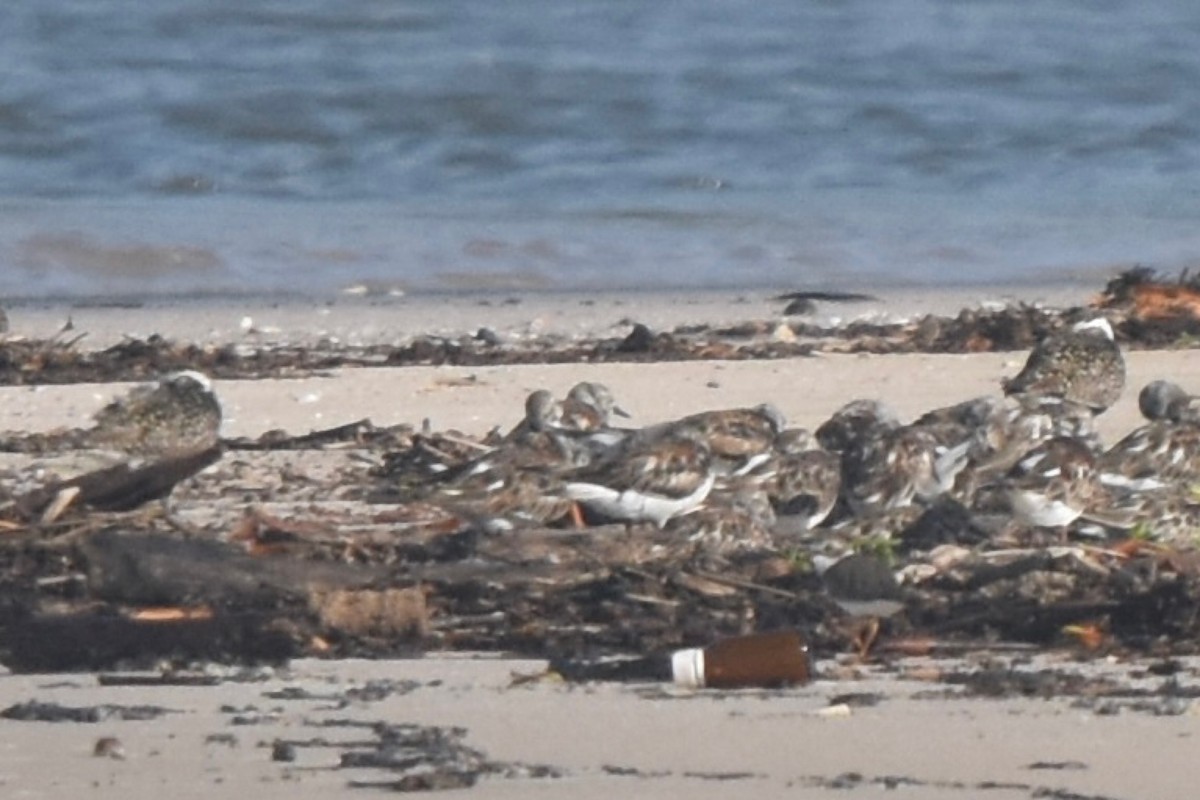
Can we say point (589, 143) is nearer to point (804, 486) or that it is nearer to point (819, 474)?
point (819, 474)

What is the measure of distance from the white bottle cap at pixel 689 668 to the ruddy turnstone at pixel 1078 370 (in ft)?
9.92

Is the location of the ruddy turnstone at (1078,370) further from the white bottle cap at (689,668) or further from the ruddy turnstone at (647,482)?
the white bottle cap at (689,668)

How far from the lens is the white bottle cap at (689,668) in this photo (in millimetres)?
4270

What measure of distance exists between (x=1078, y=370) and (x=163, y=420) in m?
2.42

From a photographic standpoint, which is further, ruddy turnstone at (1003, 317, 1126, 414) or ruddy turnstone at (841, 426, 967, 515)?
ruddy turnstone at (1003, 317, 1126, 414)

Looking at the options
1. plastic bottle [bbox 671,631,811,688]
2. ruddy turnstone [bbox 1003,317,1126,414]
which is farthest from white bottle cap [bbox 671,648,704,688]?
ruddy turnstone [bbox 1003,317,1126,414]

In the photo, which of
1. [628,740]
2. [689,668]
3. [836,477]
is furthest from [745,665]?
[836,477]

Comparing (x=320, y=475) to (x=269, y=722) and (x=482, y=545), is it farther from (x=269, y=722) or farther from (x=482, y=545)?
(x=269, y=722)

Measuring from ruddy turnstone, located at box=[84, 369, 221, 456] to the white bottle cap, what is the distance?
259cm

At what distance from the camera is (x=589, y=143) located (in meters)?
17.4

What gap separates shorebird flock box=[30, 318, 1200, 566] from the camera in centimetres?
545

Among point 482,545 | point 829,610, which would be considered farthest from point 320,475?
point 829,610

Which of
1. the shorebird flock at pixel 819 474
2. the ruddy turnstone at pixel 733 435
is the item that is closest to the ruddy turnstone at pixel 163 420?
the shorebird flock at pixel 819 474

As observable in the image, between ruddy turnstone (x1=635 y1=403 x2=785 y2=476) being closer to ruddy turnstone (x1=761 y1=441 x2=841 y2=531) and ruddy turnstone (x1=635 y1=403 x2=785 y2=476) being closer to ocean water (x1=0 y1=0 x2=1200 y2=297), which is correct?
ruddy turnstone (x1=761 y1=441 x2=841 y2=531)
